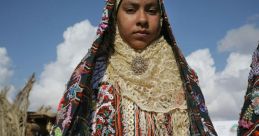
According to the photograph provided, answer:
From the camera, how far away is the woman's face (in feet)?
9.89

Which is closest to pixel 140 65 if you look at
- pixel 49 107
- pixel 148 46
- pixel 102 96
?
pixel 148 46

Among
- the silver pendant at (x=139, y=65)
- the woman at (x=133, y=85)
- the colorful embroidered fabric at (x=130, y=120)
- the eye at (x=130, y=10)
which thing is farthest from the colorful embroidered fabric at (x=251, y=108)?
the eye at (x=130, y=10)

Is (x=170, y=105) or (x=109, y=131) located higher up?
(x=170, y=105)

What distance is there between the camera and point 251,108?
8.80ft

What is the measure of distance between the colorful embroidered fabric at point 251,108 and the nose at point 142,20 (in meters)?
0.85

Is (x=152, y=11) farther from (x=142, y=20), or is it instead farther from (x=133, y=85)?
(x=133, y=85)

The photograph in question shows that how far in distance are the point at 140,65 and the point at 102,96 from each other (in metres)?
0.38

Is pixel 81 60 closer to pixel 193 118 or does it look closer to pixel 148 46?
pixel 148 46

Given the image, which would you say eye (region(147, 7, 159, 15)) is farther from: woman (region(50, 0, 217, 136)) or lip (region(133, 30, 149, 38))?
lip (region(133, 30, 149, 38))

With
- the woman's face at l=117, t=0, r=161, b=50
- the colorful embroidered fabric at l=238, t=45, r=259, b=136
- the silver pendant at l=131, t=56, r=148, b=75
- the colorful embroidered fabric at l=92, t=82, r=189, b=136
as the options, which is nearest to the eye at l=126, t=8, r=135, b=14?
the woman's face at l=117, t=0, r=161, b=50

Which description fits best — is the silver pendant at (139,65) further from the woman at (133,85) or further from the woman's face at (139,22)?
the woman's face at (139,22)

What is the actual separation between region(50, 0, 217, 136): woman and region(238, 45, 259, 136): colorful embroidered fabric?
0.27 metres

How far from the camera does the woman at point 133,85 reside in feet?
9.21

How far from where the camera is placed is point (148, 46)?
311 cm
